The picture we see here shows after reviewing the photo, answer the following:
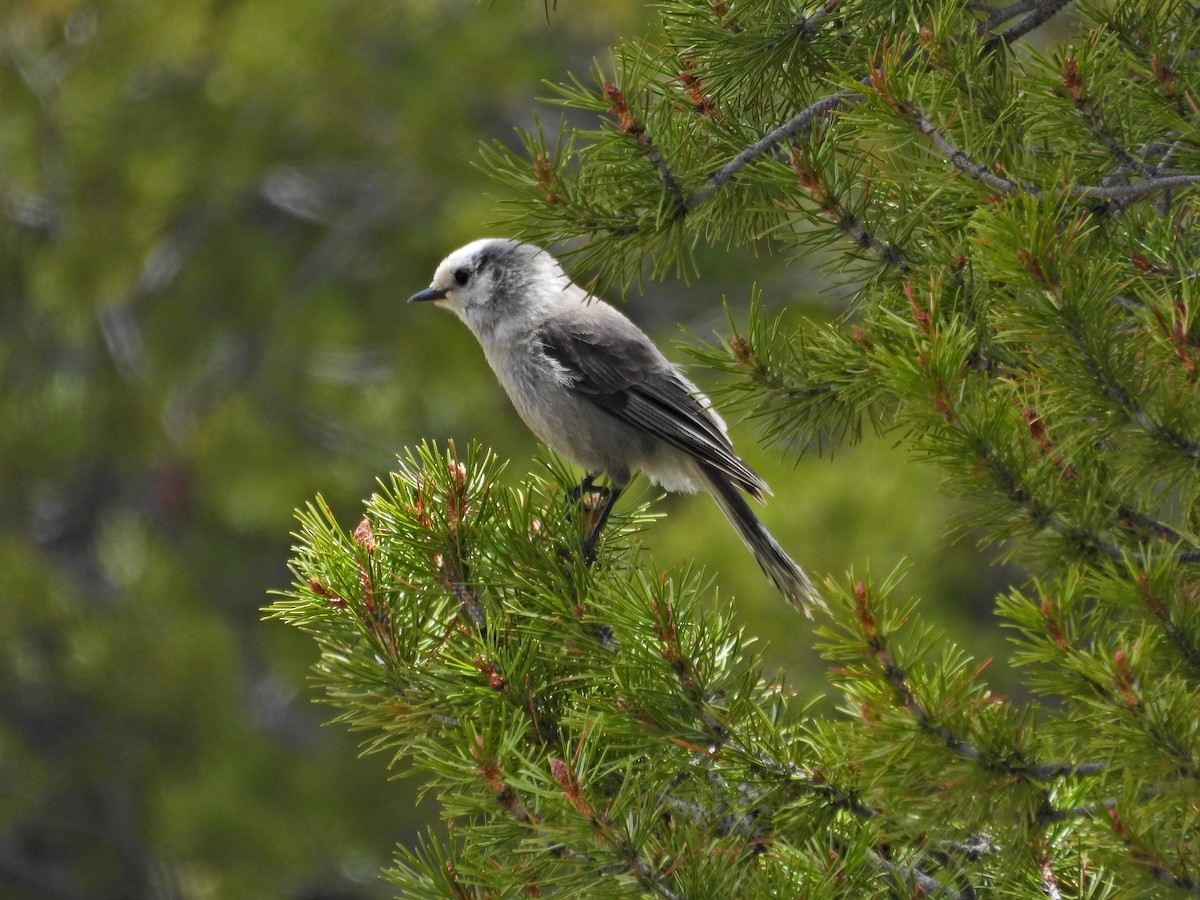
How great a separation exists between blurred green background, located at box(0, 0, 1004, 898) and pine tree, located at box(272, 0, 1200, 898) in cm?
506

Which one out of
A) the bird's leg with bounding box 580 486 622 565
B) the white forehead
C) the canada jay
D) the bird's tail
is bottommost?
the bird's tail

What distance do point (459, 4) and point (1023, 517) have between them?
8.75 meters

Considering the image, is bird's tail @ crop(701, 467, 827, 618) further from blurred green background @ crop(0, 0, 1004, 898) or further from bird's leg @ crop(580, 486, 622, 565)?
blurred green background @ crop(0, 0, 1004, 898)

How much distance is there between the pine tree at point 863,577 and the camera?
1.69 metres

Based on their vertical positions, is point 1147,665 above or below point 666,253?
below

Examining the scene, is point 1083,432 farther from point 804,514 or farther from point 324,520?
point 804,514

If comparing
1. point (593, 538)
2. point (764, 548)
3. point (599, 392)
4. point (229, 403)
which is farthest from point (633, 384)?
point (229, 403)

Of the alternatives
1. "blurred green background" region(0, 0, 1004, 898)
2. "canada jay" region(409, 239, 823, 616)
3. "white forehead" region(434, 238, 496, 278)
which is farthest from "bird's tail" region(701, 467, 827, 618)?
"blurred green background" region(0, 0, 1004, 898)

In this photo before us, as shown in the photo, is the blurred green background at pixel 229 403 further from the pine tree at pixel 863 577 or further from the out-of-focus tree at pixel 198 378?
the pine tree at pixel 863 577

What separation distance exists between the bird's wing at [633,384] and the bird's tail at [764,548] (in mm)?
64

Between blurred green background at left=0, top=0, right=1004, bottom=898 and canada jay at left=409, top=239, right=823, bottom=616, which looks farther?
blurred green background at left=0, top=0, right=1004, bottom=898

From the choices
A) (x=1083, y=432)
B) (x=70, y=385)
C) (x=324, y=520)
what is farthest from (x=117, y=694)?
(x=1083, y=432)

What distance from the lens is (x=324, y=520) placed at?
247 cm

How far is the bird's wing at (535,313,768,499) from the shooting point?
11.7ft
